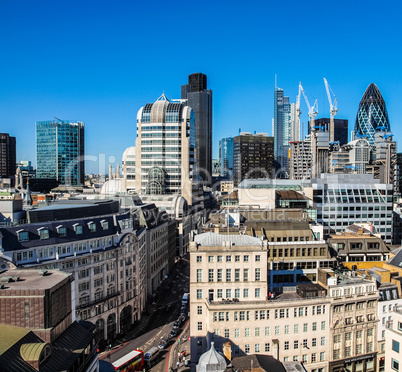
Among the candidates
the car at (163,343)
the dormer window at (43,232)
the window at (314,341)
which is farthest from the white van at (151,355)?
the window at (314,341)

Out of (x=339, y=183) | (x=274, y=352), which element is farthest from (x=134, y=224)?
(x=339, y=183)

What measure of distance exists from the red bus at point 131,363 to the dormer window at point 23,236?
29.6 meters

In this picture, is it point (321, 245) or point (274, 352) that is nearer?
point (274, 352)

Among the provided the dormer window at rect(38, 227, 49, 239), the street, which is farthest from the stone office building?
the street

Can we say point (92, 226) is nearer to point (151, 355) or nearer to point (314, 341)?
point (151, 355)

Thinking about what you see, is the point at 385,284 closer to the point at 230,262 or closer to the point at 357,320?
the point at 357,320

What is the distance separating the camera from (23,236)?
76750mm

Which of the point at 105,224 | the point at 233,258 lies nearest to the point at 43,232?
the point at 105,224

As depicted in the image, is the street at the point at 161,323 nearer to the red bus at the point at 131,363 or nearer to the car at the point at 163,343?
the car at the point at 163,343

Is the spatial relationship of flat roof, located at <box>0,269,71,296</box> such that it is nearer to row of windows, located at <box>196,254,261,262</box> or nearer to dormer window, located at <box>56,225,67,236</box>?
row of windows, located at <box>196,254,261,262</box>

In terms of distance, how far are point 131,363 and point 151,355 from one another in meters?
6.64

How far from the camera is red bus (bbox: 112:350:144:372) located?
71.4 meters

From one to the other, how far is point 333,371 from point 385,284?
20.6 m

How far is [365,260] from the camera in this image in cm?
9606
